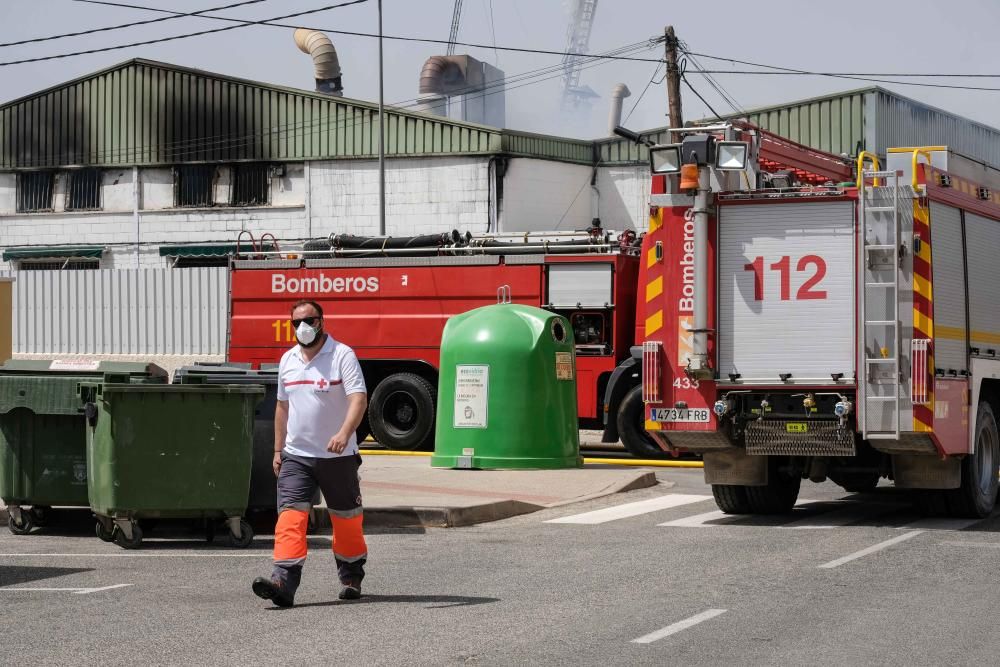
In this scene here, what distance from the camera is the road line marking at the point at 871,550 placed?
1026cm

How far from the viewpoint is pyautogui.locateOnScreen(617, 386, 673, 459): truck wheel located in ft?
63.6

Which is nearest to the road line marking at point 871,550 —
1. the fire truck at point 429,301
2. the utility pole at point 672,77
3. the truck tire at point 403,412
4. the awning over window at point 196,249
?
the fire truck at point 429,301

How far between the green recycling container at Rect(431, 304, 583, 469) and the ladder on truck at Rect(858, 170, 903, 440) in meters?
5.74

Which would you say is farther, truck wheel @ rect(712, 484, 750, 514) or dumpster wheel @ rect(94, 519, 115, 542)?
truck wheel @ rect(712, 484, 750, 514)

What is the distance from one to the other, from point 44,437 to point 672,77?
20.1 metres

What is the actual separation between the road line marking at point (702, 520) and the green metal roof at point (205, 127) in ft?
91.8

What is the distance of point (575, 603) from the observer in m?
8.65

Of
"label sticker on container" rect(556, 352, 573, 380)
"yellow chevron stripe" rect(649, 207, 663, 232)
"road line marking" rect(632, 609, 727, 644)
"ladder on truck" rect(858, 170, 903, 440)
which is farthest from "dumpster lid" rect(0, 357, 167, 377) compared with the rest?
"label sticker on container" rect(556, 352, 573, 380)

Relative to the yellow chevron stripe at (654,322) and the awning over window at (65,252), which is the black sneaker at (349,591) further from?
the awning over window at (65,252)

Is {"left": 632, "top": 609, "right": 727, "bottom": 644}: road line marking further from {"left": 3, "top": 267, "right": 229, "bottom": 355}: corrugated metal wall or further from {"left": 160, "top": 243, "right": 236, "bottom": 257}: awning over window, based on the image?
{"left": 160, "top": 243, "right": 236, "bottom": 257}: awning over window

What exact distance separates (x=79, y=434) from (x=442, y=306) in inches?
371

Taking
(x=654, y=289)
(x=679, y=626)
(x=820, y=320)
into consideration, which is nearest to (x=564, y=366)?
(x=654, y=289)

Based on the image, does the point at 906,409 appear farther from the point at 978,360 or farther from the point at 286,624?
the point at 286,624

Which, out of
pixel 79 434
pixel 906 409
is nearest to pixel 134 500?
pixel 79 434
